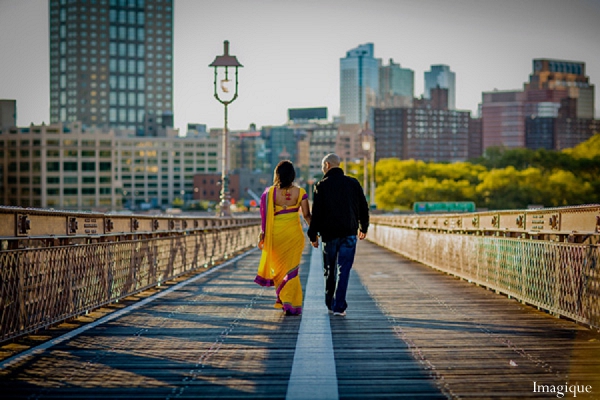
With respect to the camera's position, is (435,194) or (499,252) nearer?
(499,252)

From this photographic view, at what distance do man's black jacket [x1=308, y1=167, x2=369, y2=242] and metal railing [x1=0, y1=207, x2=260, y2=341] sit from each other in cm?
294

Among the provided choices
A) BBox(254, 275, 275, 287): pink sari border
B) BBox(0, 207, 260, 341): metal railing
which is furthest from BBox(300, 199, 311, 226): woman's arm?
BBox(0, 207, 260, 341): metal railing

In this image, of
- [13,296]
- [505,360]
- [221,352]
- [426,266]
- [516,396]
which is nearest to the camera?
[516,396]

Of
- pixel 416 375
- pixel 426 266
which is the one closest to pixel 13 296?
pixel 416 375

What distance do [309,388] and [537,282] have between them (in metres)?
6.63

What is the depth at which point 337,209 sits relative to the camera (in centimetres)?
1227

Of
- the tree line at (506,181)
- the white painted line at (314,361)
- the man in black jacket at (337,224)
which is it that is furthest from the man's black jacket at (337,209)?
the tree line at (506,181)

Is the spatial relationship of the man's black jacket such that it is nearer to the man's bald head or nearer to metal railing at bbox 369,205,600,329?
the man's bald head

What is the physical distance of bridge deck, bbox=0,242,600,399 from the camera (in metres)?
7.14

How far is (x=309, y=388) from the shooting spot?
23.0 feet

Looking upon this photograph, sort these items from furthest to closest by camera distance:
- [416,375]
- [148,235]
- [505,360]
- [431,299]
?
1. [148,235]
2. [431,299]
3. [505,360]
4. [416,375]

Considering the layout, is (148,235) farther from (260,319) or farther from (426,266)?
(426,266)

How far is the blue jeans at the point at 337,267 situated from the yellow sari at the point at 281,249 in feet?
1.23

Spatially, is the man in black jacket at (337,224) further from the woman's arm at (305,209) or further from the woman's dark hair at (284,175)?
the woman's dark hair at (284,175)
